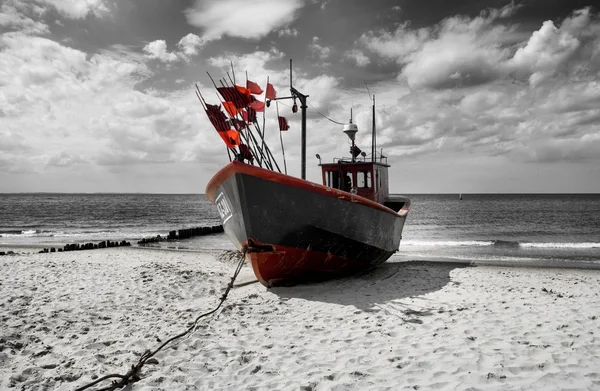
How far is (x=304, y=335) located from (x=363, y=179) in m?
7.42

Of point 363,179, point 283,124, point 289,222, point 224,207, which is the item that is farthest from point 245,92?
point 363,179

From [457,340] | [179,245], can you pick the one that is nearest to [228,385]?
[457,340]

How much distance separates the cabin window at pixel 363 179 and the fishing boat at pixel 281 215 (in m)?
2.46

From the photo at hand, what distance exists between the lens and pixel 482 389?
358 cm

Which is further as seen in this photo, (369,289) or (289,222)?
(369,289)

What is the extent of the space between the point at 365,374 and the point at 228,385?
1476 millimetres

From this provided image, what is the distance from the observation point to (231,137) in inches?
297

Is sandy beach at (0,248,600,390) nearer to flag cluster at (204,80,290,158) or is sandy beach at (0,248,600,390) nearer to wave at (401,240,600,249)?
flag cluster at (204,80,290,158)

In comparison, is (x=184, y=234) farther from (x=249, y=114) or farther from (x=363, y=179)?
(x=249, y=114)

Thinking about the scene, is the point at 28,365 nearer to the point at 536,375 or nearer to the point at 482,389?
the point at 482,389

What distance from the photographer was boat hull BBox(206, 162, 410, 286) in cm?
755

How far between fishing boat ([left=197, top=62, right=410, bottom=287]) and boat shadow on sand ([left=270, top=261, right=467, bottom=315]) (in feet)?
0.99

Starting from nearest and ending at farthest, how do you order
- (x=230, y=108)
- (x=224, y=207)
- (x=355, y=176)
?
(x=230, y=108)
(x=224, y=207)
(x=355, y=176)

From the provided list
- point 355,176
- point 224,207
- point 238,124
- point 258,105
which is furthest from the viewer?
point 355,176
